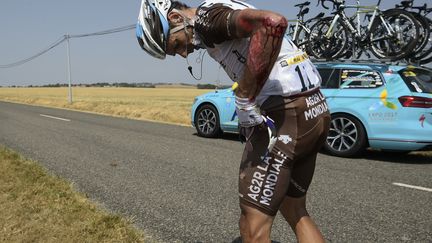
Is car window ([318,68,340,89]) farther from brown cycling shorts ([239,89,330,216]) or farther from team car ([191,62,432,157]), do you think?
brown cycling shorts ([239,89,330,216])

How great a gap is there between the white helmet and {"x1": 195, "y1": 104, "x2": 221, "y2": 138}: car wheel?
7299 millimetres

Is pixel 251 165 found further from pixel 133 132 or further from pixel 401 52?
pixel 133 132

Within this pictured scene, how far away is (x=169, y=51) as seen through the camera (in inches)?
86.9

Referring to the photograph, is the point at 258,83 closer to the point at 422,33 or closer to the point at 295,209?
the point at 295,209

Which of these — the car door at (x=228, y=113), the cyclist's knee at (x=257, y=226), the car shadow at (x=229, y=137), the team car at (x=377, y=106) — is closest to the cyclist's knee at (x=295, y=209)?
the cyclist's knee at (x=257, y=226)

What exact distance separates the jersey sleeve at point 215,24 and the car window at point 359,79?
5748 millimetres

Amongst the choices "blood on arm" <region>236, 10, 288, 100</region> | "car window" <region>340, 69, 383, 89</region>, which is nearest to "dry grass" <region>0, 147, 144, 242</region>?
"blood on arm" <region>236, 10, 288, 100</region>

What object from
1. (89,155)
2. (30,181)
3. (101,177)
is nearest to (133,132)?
(89,155)

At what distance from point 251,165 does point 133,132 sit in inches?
358

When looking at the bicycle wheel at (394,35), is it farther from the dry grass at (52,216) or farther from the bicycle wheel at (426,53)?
the dry grass at (52,216)

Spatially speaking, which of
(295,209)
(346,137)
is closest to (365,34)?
(346,137)

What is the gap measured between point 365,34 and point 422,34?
1.15 m

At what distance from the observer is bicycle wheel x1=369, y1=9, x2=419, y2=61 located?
23.6 ft

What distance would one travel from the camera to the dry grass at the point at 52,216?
10.7ft
